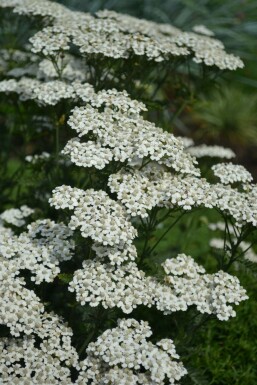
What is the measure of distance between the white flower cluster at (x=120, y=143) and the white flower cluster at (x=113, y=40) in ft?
1.99

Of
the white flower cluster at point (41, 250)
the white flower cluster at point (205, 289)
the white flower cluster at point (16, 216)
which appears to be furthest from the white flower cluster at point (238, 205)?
the white flower cluster at point (16, 216)

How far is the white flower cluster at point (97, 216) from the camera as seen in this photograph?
9.38 feet

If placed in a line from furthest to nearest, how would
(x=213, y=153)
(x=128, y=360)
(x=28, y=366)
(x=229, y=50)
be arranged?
(x=229, y=50) → (x=213, y=153) → (x=28, y=366) → (x=128, y=360)

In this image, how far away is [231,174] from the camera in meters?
3.44

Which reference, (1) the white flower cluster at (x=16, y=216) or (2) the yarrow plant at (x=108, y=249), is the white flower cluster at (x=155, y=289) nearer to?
(2) the yarrow plant at (x=108, y=249)

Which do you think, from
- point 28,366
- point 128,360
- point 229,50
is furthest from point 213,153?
point 229,50

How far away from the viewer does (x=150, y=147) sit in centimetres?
313

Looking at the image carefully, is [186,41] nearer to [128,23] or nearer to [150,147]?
[128,23]

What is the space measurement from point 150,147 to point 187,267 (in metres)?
0.63

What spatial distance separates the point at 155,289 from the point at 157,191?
491 millimetres

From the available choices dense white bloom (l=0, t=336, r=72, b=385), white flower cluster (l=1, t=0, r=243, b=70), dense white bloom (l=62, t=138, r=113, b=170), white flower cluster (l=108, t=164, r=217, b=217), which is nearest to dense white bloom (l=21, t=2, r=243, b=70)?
white flower cluster (l=1, t=0, r=243, b=70)

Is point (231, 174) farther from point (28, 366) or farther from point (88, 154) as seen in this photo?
point (28, 366)

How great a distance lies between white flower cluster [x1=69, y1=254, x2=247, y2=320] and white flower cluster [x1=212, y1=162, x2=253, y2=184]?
0.58m

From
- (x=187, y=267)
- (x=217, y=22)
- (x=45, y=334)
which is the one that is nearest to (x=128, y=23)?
(x=187, y=267)
